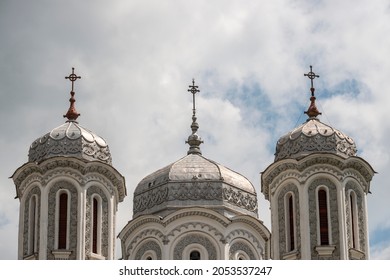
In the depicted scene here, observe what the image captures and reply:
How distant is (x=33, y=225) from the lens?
5122cm

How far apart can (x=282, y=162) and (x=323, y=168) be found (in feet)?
5.00

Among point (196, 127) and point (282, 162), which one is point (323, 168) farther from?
point (196, 127)

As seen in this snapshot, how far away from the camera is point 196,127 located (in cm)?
5569

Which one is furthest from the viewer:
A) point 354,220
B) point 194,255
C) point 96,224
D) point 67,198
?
point 194,255

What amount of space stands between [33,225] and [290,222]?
912cm

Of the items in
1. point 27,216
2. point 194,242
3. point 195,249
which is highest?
point 27,216

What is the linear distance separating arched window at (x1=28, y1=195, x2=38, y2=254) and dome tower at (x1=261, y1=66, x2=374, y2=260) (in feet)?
27.4

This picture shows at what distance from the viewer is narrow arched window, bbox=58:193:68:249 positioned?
5041 centimetres

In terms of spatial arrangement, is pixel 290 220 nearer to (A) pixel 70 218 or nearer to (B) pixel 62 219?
(A) pixel 70 218

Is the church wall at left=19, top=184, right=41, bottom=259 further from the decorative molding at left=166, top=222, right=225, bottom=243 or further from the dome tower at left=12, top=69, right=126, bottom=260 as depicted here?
the decorative molding at left=166, top=222, right=225, bottom=243

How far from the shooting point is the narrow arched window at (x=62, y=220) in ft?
165

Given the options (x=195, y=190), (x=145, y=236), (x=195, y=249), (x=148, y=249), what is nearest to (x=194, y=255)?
(x=195, y=249)

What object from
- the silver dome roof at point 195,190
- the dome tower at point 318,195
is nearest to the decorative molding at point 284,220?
the dome tower at point 318,195
